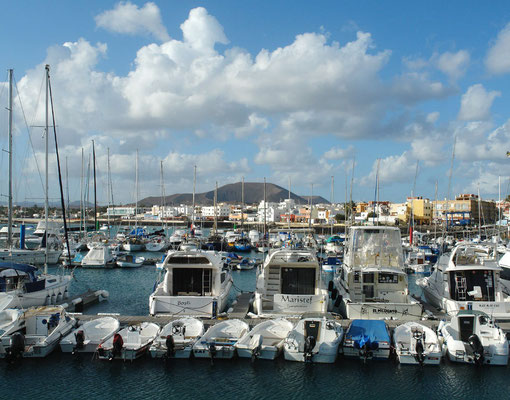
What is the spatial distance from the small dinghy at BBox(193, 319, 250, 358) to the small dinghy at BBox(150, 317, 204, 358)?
0.37m

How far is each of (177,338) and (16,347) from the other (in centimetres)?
595

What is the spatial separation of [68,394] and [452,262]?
18856 millimetres

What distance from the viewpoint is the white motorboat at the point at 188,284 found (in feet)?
71.3

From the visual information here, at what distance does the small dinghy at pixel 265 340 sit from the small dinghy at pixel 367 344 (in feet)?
8.46

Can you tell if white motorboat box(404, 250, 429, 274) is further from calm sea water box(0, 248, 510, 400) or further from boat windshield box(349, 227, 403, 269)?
calm sea water box(0, 248, 510, 400)

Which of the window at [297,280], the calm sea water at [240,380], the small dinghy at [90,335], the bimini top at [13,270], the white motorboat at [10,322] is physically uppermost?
the bimini top at [13,270]

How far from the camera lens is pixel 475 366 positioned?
16.6 metres

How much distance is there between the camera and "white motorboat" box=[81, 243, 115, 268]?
4719 centimetres

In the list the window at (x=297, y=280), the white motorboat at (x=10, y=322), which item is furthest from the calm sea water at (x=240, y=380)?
the window at (x=297, y=280)

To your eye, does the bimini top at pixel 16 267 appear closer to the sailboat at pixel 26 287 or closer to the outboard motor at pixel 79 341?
the sailboat at pixel 26 287

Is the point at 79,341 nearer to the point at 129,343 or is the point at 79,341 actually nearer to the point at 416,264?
the point at 129,343

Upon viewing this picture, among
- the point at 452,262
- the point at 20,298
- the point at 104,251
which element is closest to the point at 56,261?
the point at 104,251

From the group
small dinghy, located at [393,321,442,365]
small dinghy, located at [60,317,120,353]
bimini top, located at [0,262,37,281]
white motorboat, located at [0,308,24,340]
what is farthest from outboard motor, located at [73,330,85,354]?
small dinghy, located at [393,321,442,365]

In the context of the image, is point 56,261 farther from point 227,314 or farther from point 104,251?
point 227,314
